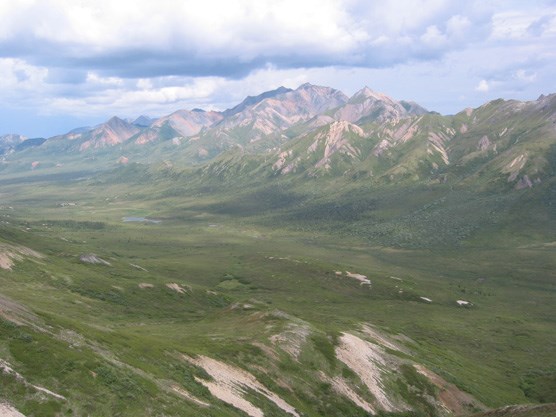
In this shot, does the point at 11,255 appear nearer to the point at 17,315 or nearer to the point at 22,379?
the point at 17,315

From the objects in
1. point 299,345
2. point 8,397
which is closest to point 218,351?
point 299,345

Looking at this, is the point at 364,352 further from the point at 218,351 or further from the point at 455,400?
the point at 218,351

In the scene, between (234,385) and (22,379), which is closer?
(22,379)

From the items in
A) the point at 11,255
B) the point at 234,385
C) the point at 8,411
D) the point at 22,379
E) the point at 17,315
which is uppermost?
the point at 17,315

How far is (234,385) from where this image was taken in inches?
2596

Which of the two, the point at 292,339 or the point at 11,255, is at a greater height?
the point at 11,255

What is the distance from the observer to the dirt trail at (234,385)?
2370 inches

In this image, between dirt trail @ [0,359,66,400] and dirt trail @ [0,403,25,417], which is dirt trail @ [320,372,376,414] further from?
dirt trail @ [0,403,25,417]

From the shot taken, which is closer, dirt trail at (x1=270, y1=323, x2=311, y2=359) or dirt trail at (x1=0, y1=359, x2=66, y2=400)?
dirt trail at (x1=0, y1=359, x2=66, y2=400)

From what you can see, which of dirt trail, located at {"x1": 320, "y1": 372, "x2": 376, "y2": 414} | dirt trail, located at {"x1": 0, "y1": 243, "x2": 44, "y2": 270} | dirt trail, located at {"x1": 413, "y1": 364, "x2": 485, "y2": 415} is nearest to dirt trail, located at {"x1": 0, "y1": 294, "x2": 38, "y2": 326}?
dirt trail, located at {"x1": 320, "y1": 372, "x2": 376, "y2": 414}

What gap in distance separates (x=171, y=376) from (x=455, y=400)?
5407 centimetres

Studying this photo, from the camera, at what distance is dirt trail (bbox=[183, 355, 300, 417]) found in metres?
60.2

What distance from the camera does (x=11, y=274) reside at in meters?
149

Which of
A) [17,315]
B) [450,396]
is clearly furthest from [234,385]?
[450,396]
